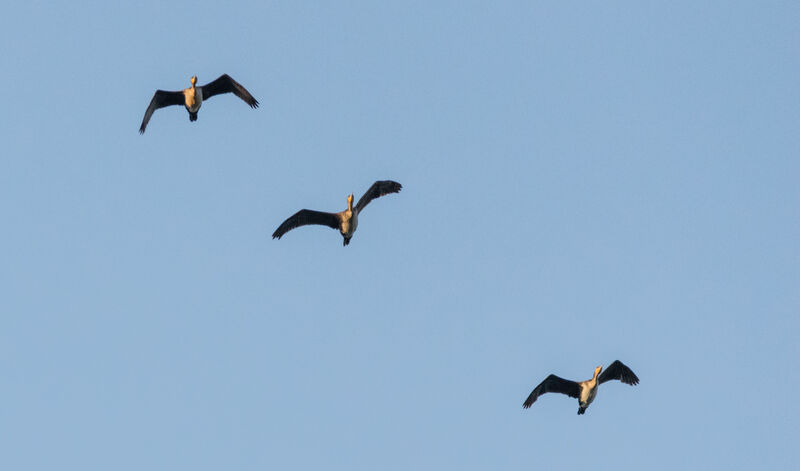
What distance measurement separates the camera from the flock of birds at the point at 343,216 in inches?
1554

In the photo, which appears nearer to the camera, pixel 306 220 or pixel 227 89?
pixel 306 220

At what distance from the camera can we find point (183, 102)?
140ft

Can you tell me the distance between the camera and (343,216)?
39.6 m

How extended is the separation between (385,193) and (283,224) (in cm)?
356

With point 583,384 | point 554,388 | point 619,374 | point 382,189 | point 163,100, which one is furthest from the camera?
point 619,374

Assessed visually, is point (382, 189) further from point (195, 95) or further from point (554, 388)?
point (554, 388)

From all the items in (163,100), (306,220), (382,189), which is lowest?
(306,220)

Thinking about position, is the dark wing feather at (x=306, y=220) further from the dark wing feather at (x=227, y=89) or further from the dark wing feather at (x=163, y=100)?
the dark wing feather at (x=163, y=100)

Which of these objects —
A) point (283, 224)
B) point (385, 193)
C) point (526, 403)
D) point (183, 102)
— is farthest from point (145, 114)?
point (526, 403)

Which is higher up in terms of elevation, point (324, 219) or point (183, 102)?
point (183, 102)

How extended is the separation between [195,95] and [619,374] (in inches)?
664

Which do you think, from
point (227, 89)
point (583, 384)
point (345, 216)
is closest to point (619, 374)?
point (583, 384)

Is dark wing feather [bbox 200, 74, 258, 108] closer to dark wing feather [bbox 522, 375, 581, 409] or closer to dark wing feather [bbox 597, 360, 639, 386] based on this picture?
dark wing feather [bbox 522, 375, 581, 409]

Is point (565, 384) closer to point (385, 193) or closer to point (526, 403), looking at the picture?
point (526, 403)
